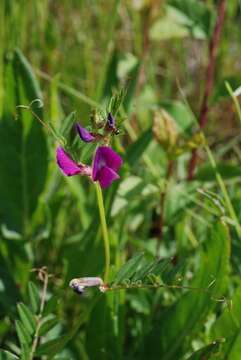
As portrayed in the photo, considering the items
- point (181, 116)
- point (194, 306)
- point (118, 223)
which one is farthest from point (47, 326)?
point (181, 116)

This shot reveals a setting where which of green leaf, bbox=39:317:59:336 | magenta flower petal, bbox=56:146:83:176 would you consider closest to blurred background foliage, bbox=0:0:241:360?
green leaf, bbox=39:317:59:336

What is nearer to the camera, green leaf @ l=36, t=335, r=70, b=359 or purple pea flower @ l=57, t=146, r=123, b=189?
purple pea flower @ l=57, t=146, r=123, b=189

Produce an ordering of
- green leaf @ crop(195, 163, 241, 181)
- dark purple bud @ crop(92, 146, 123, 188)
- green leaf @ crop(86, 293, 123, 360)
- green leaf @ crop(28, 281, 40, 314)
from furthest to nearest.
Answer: green leaf @ crop(195, 163, 241, 181) < green leaf @ crop(86, 293, 123, 360) < green leaf @ crop(28, 281, 40, 314) < dark purple bud @ crop(92, 146, 123, 188)


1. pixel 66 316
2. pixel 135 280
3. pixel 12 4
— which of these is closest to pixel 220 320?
pixel 135 280

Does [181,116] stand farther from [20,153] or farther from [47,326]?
[47,326]

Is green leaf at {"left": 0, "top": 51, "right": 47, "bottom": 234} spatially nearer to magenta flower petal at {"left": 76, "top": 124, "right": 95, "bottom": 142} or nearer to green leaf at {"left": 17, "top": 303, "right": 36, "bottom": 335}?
green leaf at {"left": 17, "top": 303, "right": 36, "bottom": 335}

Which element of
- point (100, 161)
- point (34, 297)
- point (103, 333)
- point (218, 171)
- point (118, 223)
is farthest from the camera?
point (218, 171)

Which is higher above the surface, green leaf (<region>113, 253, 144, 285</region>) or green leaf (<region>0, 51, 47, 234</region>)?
green leaf (<region>0, 51, 47, 234</region>)

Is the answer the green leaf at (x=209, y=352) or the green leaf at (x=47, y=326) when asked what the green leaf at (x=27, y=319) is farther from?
the green leaf at (x=209, y=352)
